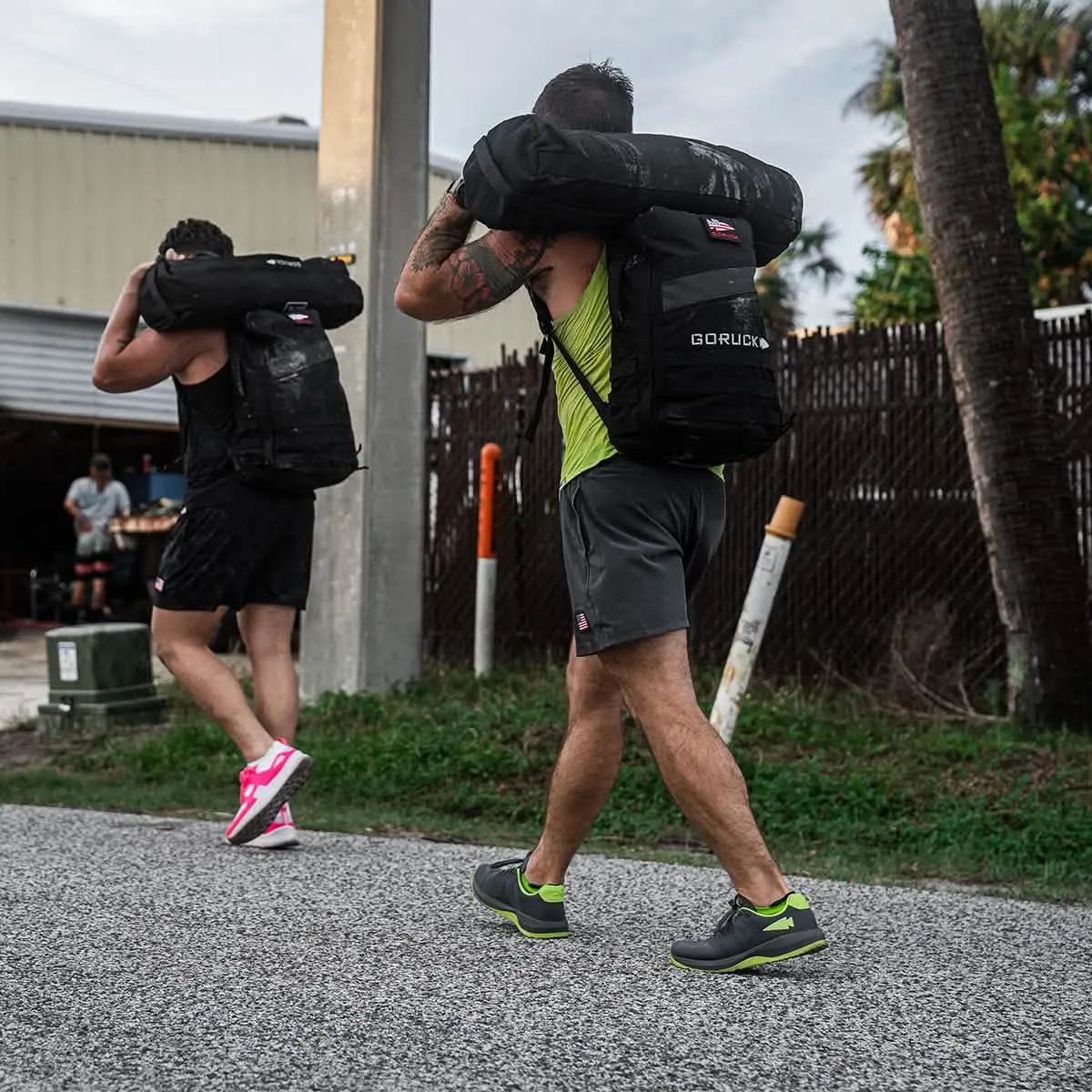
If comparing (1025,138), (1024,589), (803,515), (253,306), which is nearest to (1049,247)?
(1025,138)

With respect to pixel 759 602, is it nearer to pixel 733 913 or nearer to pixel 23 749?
pixel 733 913

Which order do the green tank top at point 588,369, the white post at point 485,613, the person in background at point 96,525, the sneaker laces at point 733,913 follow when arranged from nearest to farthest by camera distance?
the sneaker laces at point 733,913 < the green tank top at point 588,369 < the white post at point 485,613 < the person in background at point 96,525

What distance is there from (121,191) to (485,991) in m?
17.6

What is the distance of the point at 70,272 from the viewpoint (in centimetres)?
1917

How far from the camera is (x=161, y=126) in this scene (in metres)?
19.6

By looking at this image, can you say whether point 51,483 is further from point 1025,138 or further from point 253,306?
point 253,306

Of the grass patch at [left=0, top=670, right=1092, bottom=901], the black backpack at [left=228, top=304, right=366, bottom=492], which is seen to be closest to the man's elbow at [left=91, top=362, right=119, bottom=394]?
the black backpack at [left=228, top=304, right=366, bottom=492]

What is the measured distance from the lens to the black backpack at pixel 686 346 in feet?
11.7

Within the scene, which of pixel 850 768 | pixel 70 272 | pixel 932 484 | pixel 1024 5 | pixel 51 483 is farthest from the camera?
pixel 1024 5

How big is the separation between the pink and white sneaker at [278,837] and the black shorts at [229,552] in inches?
29.7

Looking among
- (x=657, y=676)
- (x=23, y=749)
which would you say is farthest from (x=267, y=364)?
(x=23, y=749)

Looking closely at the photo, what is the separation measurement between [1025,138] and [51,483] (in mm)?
17583

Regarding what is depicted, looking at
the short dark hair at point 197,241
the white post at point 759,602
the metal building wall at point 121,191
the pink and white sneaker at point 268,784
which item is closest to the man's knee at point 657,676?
the pink and white sneaker at point 268,784

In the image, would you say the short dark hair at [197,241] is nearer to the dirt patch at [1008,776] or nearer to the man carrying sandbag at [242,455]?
the man carrying sandbag at [242,455]
